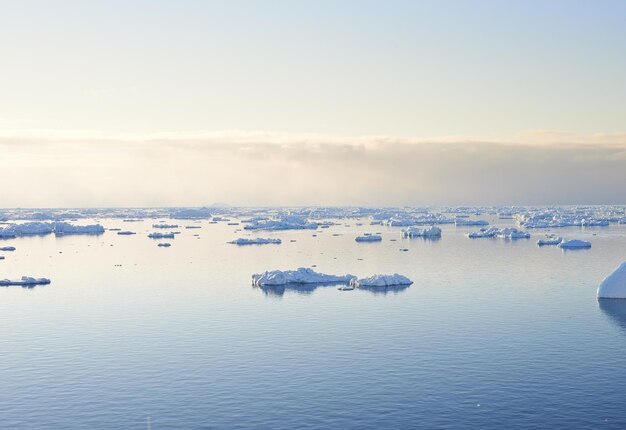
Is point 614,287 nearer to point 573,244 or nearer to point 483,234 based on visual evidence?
point 573,244

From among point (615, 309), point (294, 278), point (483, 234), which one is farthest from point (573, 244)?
point (294, 278)

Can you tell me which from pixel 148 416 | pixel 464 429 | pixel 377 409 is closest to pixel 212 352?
pixel 148 416

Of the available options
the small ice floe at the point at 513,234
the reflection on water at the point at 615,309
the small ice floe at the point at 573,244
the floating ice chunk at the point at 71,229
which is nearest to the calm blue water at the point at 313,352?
the reflection on water at the point at 615,309

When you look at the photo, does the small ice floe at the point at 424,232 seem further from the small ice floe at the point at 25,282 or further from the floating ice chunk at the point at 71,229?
the small ice floe at the point at 25,282

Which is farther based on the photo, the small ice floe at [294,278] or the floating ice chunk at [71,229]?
the floating ice chunk at [71,229]

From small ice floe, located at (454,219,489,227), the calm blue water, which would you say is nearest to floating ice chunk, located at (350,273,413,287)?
the calm blue water
